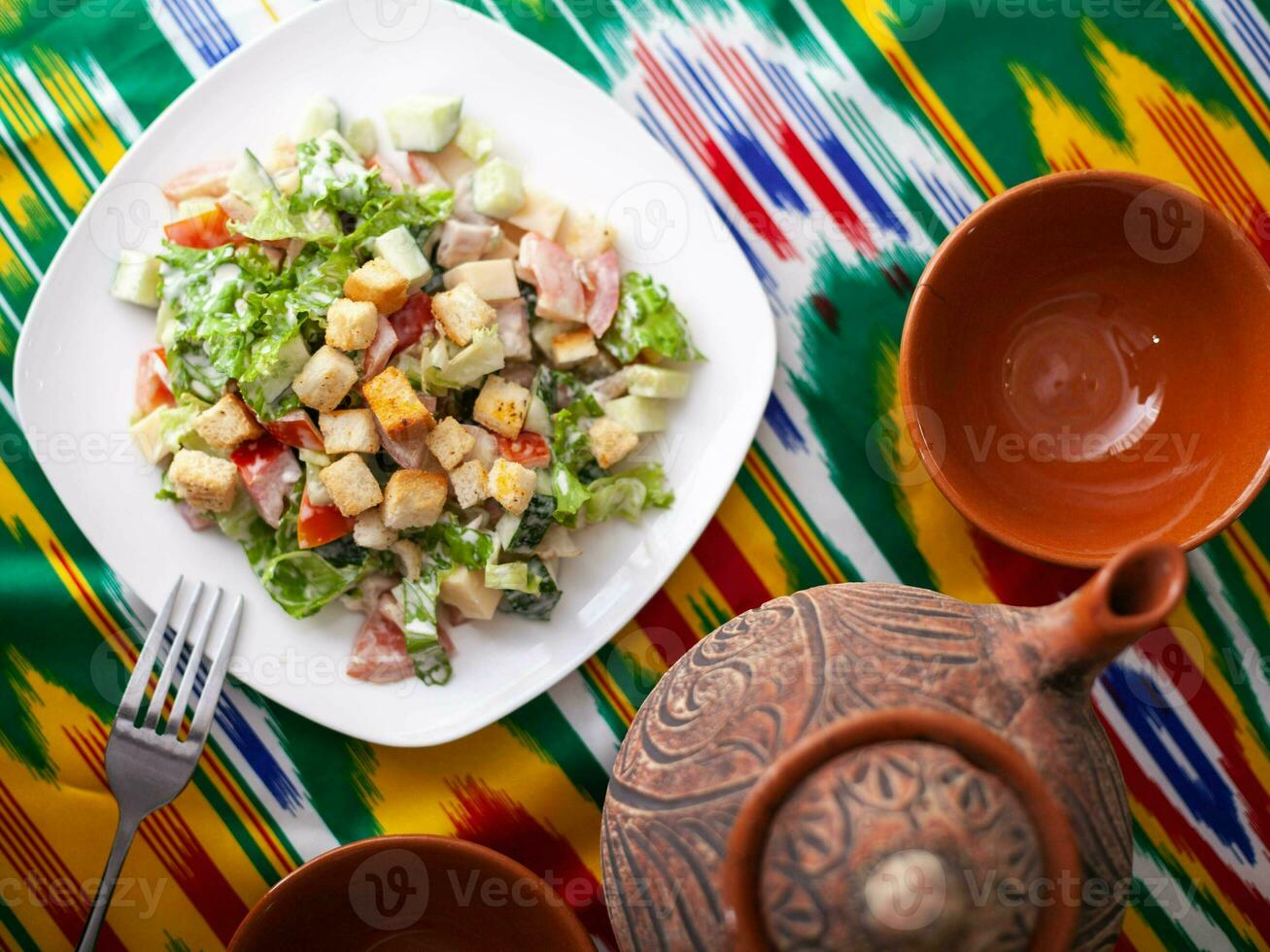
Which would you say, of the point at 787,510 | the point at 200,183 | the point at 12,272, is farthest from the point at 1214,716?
the point at 12,272

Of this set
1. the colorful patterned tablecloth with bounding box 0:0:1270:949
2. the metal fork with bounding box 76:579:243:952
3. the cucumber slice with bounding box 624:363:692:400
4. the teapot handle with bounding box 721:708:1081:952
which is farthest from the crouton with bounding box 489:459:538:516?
the teapot handle with bounding box 721:708:1081:952

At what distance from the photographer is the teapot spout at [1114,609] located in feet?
3.09

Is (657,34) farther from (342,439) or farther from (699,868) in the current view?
(699,868)

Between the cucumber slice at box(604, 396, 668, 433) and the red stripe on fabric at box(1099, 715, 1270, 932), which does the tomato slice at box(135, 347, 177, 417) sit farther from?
A: the red stripe on fabric at box(1099, 715, 1270, 932)

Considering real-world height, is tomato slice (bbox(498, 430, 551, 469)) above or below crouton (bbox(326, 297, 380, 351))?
below

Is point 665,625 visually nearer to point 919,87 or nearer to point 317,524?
point 317,524

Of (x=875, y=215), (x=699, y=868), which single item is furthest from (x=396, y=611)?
(x=875, y=215)

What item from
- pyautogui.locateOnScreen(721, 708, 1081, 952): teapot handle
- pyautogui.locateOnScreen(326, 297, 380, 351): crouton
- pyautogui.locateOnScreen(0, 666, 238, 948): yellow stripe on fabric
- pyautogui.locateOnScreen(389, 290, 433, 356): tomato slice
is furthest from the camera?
pyautogui.locateOnScreen(0, 666, 238, 948): yellow stripe on fabric

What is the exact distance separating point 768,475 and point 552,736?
0.55 m

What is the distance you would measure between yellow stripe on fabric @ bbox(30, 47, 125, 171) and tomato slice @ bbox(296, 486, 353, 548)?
69cm

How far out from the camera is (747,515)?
1697 millimetres

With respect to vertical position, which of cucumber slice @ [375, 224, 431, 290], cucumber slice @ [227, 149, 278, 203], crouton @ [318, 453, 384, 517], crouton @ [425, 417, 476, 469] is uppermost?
cucumber slice @ [227, 149, 278, 203]

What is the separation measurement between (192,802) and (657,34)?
1.46 m

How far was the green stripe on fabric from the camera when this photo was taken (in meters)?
1.68
